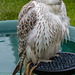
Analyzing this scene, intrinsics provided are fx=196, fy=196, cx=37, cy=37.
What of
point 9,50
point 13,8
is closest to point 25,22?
point 9,50

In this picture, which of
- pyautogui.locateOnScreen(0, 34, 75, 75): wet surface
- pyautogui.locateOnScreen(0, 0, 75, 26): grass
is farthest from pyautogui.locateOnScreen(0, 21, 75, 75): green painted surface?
pyautogui.locateOnScreen(0, 0, 75, 26): grass

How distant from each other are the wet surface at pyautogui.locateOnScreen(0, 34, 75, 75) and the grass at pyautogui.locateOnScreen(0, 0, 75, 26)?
5.59 feet

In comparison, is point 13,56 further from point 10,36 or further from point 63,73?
point 63,73

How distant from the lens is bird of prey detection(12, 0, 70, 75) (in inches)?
104

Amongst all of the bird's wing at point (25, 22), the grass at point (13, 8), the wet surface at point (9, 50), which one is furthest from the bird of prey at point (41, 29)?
the grass at point (13, 8)

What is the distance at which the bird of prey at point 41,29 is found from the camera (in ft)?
8.70

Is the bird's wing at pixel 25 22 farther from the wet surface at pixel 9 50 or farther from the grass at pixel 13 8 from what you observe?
the grass at pixel 13 8

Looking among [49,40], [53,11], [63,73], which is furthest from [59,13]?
[63,73]

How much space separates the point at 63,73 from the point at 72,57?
48 centimetres

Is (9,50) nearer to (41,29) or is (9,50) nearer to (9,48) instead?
(9,48)

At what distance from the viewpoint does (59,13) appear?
2.73 meters

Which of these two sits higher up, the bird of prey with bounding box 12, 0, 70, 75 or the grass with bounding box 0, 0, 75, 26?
the bird of prey with bounding box 12, 0, 70, 75

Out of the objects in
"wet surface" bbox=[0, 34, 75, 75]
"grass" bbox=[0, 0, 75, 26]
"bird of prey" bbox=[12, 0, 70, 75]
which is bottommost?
"wet surface" bbox=[0, 34, 75, 75]

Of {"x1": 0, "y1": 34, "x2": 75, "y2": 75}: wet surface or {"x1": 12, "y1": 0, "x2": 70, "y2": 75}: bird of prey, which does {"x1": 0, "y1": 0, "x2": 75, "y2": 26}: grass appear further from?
{"x1": 12, "y1": 0, "x2": 70, "y2": 75}: bird of prey
